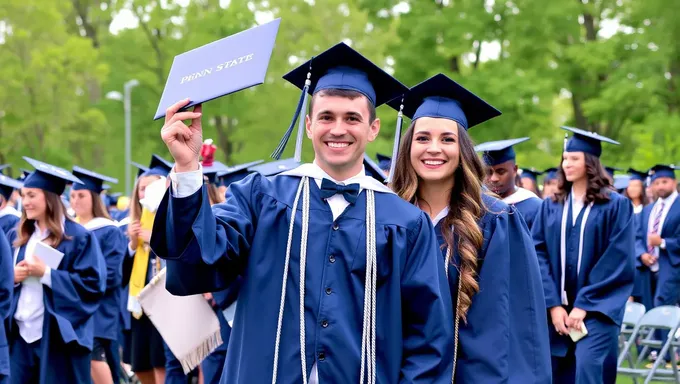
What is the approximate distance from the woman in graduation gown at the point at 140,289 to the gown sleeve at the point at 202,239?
4.98 m

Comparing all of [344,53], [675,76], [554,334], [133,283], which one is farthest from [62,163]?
[344,53]

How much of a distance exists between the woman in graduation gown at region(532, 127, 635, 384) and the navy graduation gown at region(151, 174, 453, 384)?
3.57 m

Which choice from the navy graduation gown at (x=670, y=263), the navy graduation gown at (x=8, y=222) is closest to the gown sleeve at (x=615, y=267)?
the navy graduation gown at (x=8, y=222)

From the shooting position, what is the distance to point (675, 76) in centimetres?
2359

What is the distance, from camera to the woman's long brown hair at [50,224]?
7195mm

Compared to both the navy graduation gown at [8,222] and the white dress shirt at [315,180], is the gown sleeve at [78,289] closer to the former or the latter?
the navy graduation gown at [8,222]

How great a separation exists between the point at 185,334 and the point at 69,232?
2.24 meters

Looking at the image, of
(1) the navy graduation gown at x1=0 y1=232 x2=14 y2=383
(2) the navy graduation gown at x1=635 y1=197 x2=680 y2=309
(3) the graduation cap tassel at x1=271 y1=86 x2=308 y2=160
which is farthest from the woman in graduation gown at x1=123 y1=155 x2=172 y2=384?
(2) the navy graduation gown at x1=635 y1=197 x2=680 y2=309

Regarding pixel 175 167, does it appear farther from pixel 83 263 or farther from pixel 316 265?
pixel 83 263

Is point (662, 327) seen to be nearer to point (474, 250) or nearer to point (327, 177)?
point (474, 250)

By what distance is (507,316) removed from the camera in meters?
4.04

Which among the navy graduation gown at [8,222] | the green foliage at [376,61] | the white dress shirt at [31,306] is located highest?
the green foliage at [376,61]

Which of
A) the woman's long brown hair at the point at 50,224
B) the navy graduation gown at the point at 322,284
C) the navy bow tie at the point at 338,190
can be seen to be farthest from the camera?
the woman's long brown hair at the point at 50,224

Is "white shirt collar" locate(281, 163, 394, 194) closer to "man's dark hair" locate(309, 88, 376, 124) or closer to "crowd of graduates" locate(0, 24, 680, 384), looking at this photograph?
"crowd of graduates" locate(0, 24, 680, 384)
